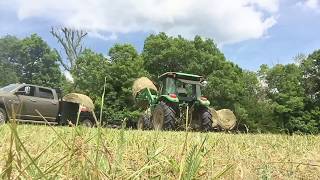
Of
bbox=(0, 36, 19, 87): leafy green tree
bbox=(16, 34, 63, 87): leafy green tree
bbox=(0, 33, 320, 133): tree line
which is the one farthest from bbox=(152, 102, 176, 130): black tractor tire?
bbox=(16, 34, 63, 87): leafy green tree

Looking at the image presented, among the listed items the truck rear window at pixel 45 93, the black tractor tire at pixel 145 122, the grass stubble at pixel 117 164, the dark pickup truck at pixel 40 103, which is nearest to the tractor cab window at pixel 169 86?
the black tractor tire at pixel 145 122

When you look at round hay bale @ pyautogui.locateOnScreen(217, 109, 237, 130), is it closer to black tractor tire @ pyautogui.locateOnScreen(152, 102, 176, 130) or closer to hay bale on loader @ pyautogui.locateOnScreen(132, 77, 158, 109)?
hay bale on loader @ pyautogui.locateOnScreen(132, 77, 158, 109)

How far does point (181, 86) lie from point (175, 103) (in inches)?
78.0

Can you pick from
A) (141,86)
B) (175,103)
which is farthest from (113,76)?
(175,103)

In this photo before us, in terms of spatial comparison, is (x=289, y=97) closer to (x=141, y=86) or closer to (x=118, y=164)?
(x=141, y=86)

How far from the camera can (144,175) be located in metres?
1.77

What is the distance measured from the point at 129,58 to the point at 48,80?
21977mm

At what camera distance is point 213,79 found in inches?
1802

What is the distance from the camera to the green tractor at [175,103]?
15311 millimetres

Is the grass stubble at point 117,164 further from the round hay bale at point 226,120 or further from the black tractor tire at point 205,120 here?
the round hay bale at point 226,120

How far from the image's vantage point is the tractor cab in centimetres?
1738

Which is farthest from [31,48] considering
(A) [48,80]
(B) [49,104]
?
(B) [49,104]

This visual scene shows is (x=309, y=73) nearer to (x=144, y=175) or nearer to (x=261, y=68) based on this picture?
(x=261, y=68)

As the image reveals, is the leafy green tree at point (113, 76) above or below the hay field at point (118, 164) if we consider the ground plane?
above
